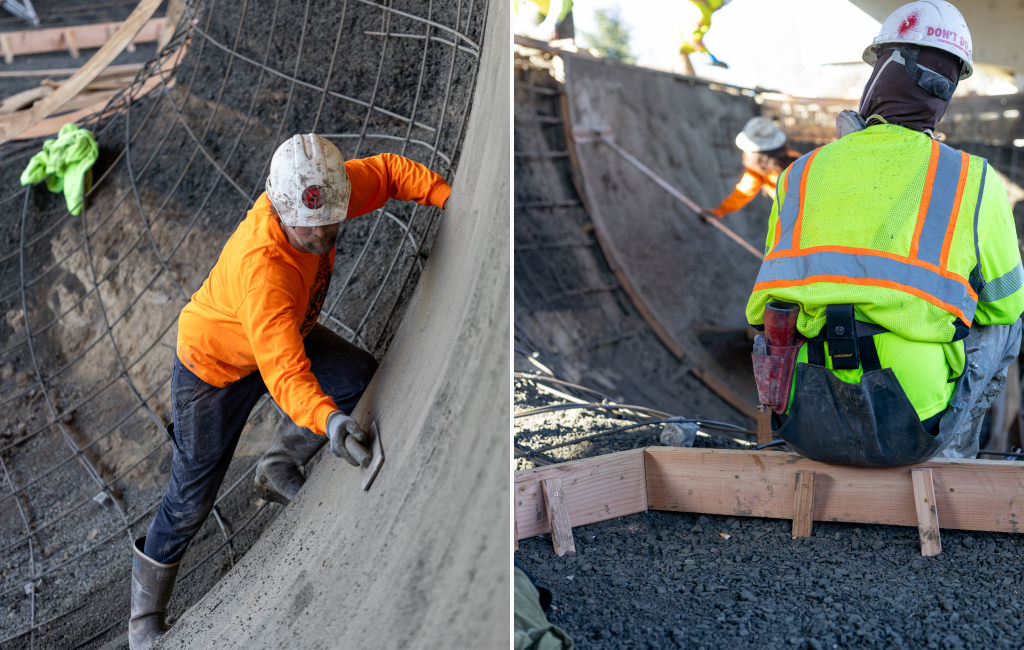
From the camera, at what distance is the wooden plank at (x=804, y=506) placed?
275 centimetres

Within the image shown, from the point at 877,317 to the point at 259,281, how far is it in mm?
1832

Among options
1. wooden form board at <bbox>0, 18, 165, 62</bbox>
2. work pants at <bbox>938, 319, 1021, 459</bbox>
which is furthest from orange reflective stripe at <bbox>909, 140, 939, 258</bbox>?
wooden form board at <bbox>0, 18, 165, 62</bbox>

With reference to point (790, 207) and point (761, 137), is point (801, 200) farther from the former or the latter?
point (761, 137)

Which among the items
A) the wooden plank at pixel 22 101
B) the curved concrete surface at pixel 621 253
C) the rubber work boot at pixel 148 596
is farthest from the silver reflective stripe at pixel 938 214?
the wooden plank at pixel 22 101

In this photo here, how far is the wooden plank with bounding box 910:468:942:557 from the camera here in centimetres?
256

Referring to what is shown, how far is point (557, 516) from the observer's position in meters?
2.83

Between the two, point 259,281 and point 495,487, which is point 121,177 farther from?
point 495,487

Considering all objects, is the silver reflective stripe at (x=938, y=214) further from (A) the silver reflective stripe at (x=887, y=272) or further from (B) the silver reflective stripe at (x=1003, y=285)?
(B) the silver reflective stripe at (x=1003, y=285)

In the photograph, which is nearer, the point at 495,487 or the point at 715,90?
the point at 495,487

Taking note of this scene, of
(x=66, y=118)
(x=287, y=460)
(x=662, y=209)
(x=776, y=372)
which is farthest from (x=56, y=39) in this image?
(x=776, y=372)

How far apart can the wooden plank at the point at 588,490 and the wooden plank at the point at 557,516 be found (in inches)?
0.9

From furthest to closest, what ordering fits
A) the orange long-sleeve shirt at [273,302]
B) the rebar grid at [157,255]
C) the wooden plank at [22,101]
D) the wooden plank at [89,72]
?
1. the wooden plank at [22,101]
2. the wooden plank at [89,72]
3. the rebar grid at [157,255]
4. the orange long-sleeve shirt at [273,302]

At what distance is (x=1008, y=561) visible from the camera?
250 cm

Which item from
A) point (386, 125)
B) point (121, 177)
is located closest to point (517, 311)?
point (386, 125)
